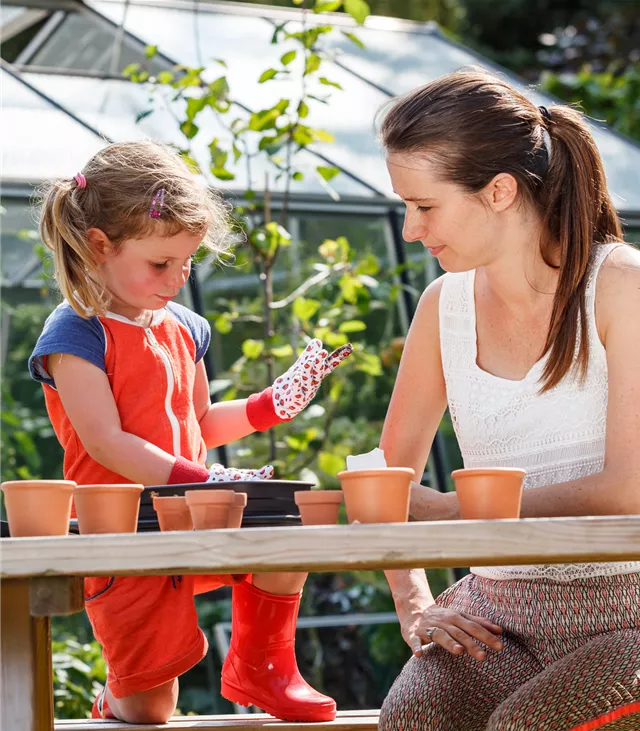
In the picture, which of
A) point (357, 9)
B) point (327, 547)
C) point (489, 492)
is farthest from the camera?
point (357, 9)

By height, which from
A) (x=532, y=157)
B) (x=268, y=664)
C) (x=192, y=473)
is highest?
(x=532, y=157)

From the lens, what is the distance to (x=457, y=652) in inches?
72.5

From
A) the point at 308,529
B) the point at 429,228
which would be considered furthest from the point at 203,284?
the point at 308,529

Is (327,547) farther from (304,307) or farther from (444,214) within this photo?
(304,307)

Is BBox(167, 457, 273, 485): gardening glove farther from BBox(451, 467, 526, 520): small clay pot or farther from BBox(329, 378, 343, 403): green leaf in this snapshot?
BBox(329, 378, 343, 403): green leaf

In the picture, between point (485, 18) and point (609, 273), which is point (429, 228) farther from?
point (485, 18)

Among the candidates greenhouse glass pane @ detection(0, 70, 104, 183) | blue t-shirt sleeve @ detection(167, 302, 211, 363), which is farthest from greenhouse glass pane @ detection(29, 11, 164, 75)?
blue t-shirt sleeve @ detection(167, 302, 211, 363)

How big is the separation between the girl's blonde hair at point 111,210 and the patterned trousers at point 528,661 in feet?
3.13

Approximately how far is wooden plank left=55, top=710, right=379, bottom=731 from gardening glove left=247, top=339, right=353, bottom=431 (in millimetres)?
622

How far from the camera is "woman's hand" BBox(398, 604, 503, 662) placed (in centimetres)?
186

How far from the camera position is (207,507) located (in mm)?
1514

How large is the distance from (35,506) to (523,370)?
3.18ft

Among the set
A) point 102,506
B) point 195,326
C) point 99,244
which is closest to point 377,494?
point 102,506

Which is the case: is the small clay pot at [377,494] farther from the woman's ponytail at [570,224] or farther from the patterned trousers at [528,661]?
the woman's ponytail at [570,224]
